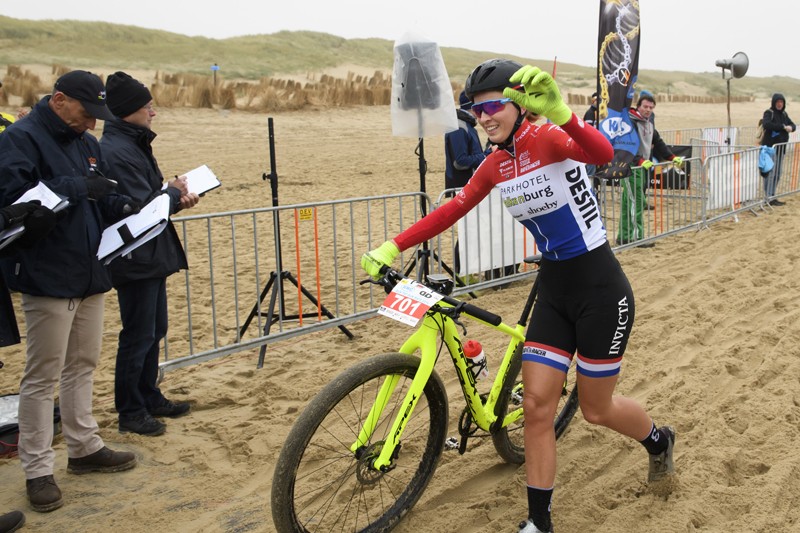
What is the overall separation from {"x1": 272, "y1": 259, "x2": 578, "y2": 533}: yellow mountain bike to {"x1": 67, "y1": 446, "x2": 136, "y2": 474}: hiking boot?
3.81ft

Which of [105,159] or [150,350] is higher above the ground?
[105,159]

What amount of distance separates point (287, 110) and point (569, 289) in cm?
2297

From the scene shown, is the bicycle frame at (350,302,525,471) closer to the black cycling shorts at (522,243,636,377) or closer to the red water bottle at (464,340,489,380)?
the red water bottle at (464,340,489,380)

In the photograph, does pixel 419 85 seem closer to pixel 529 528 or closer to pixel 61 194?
pixel 61 194

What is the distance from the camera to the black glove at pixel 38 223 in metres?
3.46

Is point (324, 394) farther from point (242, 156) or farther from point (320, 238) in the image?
point (242, 156)

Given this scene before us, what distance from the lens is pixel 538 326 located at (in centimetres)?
341

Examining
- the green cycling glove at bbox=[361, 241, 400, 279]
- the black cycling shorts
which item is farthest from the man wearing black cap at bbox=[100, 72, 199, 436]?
the black cycling shorts

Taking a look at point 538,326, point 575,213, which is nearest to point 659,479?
point 538,326

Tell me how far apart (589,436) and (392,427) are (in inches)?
69.9

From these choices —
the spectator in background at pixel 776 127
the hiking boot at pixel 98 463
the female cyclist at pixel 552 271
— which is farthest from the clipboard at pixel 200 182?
the spectator in background at pixel 776 127

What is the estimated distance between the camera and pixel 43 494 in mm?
3812

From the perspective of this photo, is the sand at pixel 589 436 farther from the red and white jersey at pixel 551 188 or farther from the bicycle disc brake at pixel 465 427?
the red and white jersey at pixel 551 188

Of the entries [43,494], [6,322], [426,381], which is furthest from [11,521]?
[426,381]
